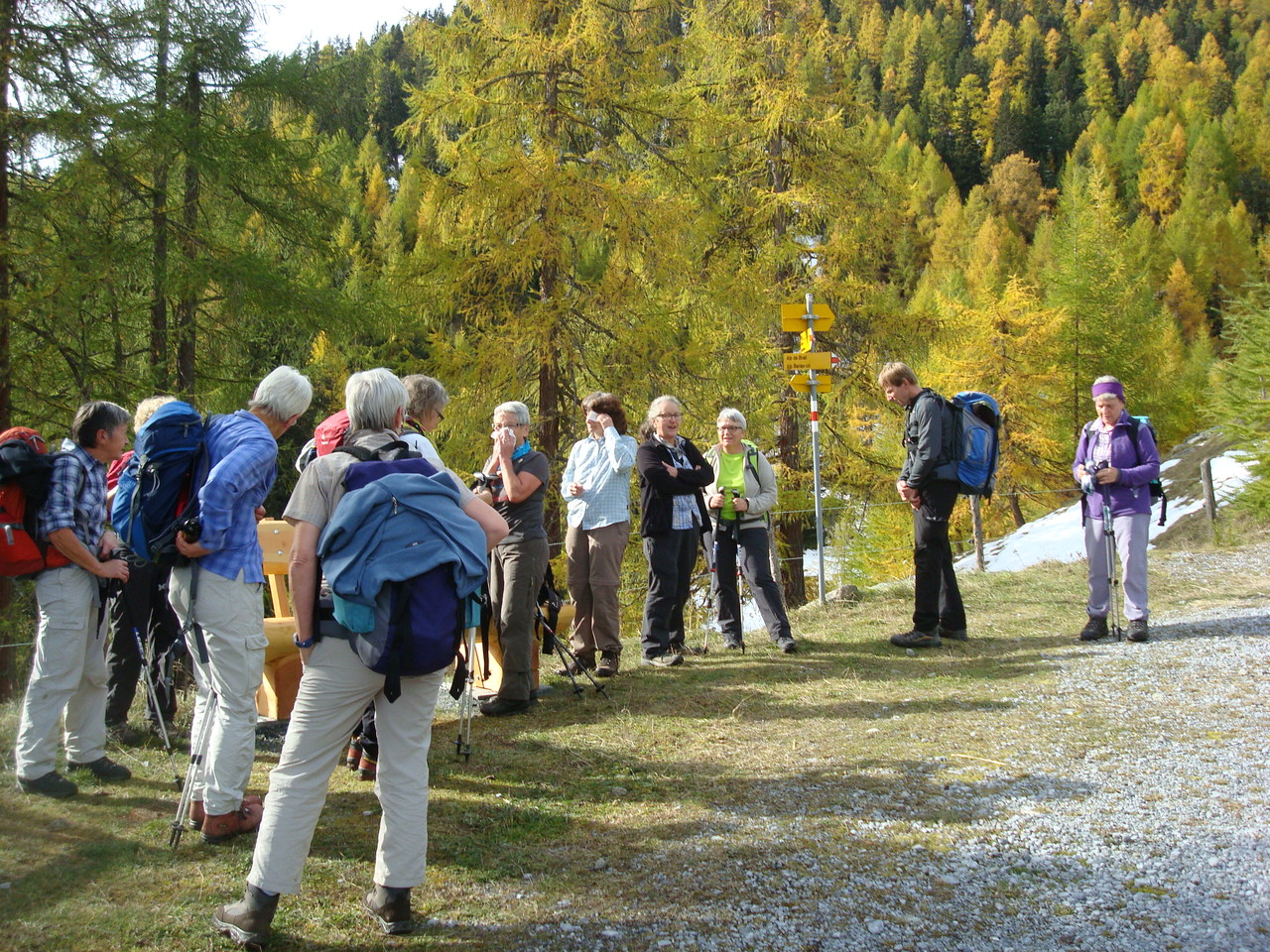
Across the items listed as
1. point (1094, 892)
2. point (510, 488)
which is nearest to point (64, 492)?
point (510, 488)

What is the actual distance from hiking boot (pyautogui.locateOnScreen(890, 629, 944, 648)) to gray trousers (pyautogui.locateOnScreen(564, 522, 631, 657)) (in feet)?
7.77

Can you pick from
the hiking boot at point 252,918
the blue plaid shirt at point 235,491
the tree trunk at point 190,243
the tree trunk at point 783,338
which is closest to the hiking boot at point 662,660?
the blue plaid shirt at point 235,491

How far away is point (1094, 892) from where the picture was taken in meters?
3.21

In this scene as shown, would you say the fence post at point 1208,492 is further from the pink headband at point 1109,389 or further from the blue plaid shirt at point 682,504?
the blue plaid shirt at point 682,504

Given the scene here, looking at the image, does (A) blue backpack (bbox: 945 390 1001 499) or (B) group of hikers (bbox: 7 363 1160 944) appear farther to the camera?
(A) blue backpack (bbox: 945 390 1001 499)

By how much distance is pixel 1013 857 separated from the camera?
11.6 feet

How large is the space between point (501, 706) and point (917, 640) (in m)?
3.49

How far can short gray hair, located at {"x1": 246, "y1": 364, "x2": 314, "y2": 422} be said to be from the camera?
390cm

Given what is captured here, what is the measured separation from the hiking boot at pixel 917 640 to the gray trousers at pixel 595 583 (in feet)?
7.77

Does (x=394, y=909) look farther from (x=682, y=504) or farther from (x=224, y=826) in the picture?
(x=682, y=504)

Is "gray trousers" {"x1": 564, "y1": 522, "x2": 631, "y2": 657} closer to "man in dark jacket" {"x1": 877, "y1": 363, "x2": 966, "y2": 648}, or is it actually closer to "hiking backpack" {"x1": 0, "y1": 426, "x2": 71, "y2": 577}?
"man in dark jacket" {"x1": 877, "y1": 363, "x2": 966, "y2": 648}

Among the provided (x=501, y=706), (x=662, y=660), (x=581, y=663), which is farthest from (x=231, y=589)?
(x=662, y=660)

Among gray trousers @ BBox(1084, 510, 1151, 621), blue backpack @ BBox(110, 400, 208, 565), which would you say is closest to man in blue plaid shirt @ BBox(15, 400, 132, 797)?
blue backpack @ BBox(110, 400, 208, 565)

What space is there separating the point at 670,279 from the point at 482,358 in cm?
259
